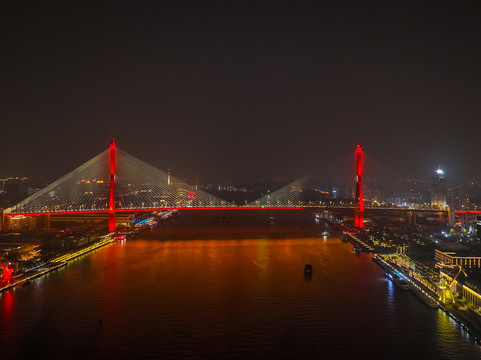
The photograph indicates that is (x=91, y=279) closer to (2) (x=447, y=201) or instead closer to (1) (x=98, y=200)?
(1) (x=98, y=200)

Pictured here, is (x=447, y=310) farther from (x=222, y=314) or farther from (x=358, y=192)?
(x=358, y=192)

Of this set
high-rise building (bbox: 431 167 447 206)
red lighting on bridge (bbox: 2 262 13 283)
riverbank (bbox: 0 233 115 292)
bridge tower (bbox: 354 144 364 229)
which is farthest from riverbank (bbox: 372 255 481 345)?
high-rise building (bbox: 431 167 447 206)

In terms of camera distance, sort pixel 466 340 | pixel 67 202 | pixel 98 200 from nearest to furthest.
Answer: pixel 466 340 → pixel 67 202 → pixel 98 200

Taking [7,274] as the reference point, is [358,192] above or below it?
above

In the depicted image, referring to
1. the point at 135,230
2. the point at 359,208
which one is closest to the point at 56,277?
the point at 135,230

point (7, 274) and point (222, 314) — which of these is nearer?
point (222, 314)

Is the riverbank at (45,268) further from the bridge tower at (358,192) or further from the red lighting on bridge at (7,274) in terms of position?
the bridge tower at (358,192)

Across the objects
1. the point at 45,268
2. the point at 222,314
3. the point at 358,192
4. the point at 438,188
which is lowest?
the point at 222,314

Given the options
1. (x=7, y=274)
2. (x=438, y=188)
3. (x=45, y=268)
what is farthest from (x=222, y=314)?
(x=438, y=188)
